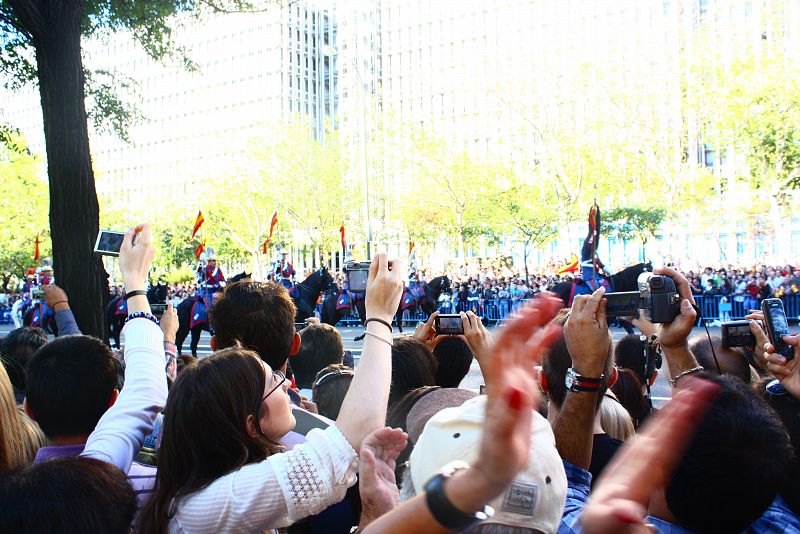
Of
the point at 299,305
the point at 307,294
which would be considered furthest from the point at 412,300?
the point at 299,305

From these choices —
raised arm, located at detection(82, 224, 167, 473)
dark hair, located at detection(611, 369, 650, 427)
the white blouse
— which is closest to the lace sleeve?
the white blouse

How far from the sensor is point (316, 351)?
15.2 feet

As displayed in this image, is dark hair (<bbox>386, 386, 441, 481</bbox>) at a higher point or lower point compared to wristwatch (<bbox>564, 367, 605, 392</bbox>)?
lower

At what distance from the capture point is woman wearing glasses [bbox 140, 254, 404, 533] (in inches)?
70.2

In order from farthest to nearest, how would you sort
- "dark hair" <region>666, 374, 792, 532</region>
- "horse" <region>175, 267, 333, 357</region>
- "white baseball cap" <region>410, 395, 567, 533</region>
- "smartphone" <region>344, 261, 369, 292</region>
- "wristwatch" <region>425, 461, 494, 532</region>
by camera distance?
"horse" <region>175, 267, 333, 357</region>
"smartphone" <region>344, 261, 369, 292</region>
"dark hair" <region>666, 374, 792, 532</region>
"white baseball cap" <region>410, 395, 567, 533</region>
"wristwatch" <region>425, 461, 494, 532</region>

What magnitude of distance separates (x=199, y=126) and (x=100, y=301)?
280 feet

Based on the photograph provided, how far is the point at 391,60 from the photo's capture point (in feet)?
271

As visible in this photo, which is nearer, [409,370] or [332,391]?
[409,370]

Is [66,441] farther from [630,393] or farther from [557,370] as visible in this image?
[630,393]

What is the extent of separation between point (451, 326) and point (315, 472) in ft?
6.50

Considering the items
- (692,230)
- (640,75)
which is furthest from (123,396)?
(692,230)

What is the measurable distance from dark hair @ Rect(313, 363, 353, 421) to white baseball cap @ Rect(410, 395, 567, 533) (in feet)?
6.94

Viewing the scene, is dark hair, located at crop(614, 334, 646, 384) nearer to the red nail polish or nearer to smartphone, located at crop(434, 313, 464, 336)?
smartphone, located at crop(434, 313, 464, 336)

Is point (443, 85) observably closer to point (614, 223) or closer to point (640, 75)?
point (614, 223)
